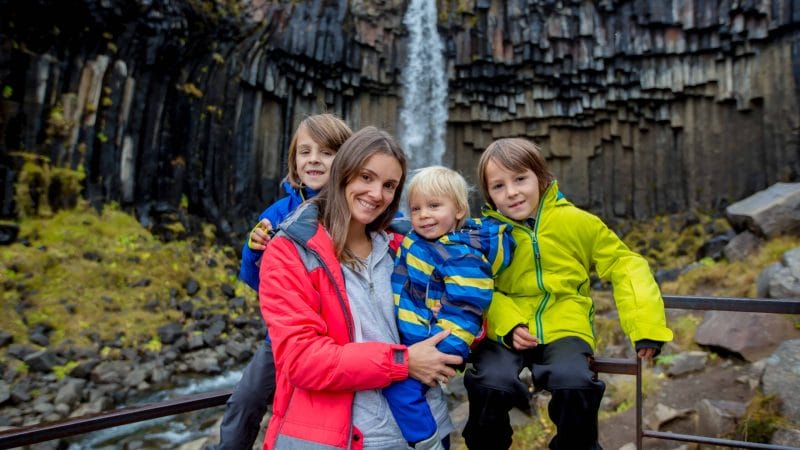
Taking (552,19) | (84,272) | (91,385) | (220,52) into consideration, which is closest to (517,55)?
(552,19)

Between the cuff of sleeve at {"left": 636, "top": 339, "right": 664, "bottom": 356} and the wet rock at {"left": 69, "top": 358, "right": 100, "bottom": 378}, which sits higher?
the cuff of sleeve at {"left": 636, "top": 339, "right": 664, "bottom": 356}

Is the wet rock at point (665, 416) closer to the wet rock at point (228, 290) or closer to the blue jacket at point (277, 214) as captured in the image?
the blue jacket at point (277, 214)

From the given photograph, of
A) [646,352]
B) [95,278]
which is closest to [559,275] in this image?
[646,352]

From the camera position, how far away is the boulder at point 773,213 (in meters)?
12.4

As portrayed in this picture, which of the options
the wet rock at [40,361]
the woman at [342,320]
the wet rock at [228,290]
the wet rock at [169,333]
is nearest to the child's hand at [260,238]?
the woman at [342,320]

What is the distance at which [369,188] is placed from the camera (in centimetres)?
218

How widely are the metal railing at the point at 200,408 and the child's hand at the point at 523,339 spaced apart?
37 cm

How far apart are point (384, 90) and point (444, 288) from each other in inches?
757

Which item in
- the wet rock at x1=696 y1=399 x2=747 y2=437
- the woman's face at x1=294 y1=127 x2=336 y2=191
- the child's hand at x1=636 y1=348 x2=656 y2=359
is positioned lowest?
the wet rock at x1=696 y1=399 x2=747 y2=437

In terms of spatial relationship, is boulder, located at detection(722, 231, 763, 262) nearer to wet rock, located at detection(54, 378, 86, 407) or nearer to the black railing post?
the black railing post

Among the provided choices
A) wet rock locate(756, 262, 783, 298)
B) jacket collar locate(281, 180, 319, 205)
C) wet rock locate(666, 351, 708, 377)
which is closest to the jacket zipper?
jacket collar locate(281, 180, 319, 205)

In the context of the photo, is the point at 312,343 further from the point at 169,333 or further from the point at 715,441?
the point at 169,333

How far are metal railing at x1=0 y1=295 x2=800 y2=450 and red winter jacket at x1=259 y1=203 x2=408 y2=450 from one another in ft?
2.25

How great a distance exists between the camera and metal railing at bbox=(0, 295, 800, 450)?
203 cm
